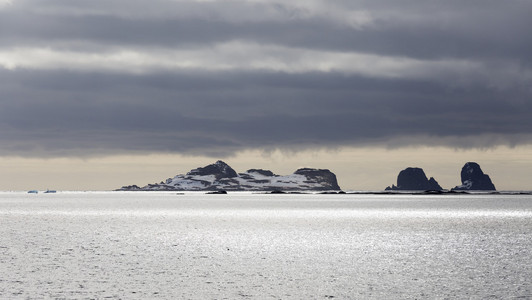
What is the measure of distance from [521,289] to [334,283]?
8.51 metres

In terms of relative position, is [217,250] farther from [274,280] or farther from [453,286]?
[453,286]

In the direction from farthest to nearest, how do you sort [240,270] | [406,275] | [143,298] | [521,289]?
1. [240,270]
2. [406,275]
3. [521,289]
4. [143,298]

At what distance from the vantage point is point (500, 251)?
49281 mm

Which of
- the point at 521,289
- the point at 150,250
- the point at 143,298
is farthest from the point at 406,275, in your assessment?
the point at 150,250

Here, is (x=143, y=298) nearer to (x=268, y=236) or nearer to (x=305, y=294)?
(x=305, y=294)

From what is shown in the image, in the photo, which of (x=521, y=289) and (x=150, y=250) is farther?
(x=150, y=250)

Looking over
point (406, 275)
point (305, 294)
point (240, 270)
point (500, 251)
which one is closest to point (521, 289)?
point (406, 275)

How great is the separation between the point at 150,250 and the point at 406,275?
22008mm

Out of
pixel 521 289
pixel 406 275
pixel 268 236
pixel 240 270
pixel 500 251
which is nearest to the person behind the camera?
pixel 521 289

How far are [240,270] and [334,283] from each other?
7311mm

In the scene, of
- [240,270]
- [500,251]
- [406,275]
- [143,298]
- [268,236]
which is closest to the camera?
[143,298]

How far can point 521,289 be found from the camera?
1188 inches

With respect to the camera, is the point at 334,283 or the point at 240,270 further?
the point at 240,270

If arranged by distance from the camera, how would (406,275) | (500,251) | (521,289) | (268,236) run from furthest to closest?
(268,236)
(500,251)
(406,275)
(521,289)
